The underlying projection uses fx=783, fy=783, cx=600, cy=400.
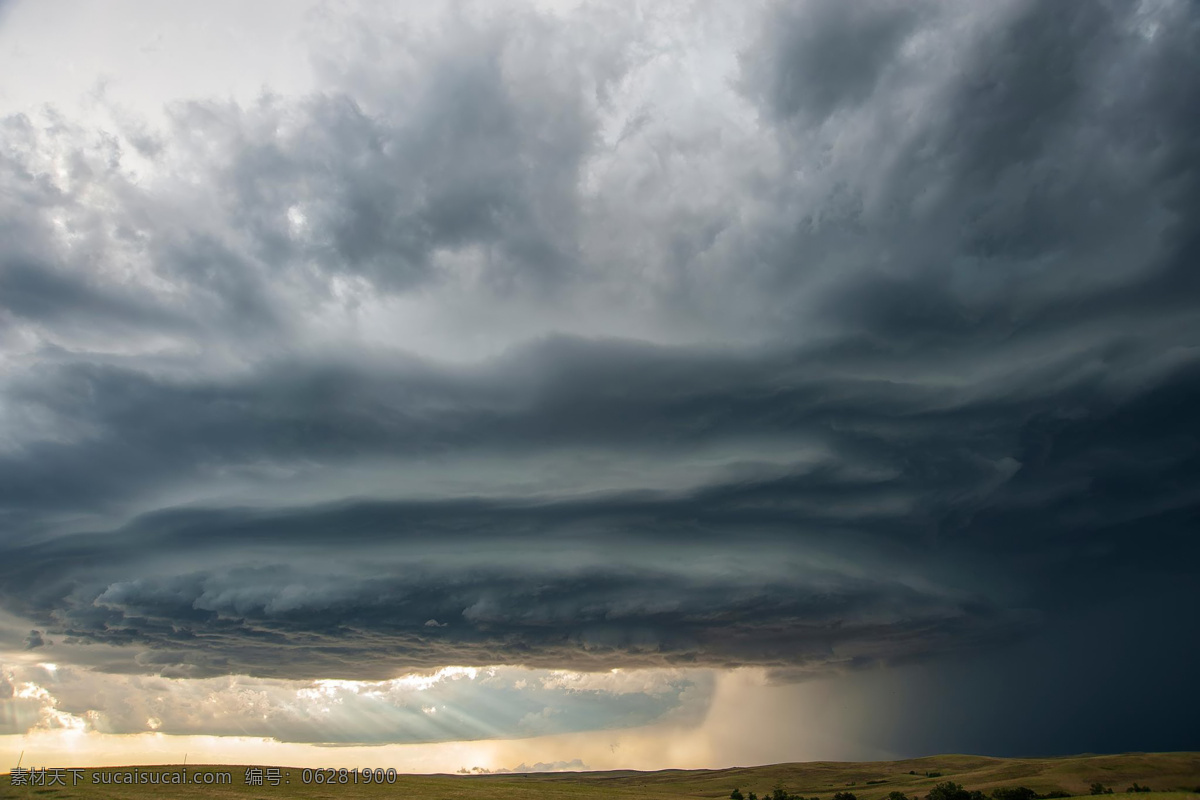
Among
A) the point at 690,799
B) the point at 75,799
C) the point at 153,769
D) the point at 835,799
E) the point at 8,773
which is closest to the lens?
the point at 75,799

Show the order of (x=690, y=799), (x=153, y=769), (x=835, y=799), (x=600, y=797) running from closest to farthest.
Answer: (x=153, y=769), (x=600, y=797), (x=690, y=799), (x=835, y=799)

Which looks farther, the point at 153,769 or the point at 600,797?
the point at 600,797

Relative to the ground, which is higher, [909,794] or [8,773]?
[8,773]

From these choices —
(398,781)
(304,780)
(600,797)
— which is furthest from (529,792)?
(304,780)

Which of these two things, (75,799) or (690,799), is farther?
(690,799)

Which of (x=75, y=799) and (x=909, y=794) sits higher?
(x=75, y=799)

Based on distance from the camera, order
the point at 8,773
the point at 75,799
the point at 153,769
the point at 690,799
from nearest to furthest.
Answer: the point at 75,799 < the point at 8,773 < the point at 153,769 < the point at 690,799

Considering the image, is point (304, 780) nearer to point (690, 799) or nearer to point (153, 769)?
point (153, 769)

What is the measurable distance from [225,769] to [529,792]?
60745mm

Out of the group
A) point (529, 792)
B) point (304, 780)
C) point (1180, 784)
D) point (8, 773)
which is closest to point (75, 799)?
point (8, 773)

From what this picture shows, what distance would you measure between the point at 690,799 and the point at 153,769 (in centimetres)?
10256

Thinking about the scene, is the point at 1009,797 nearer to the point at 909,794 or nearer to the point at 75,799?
the point at 909,794

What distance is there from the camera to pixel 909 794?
196375 millimetres

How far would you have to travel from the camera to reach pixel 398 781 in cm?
15575
